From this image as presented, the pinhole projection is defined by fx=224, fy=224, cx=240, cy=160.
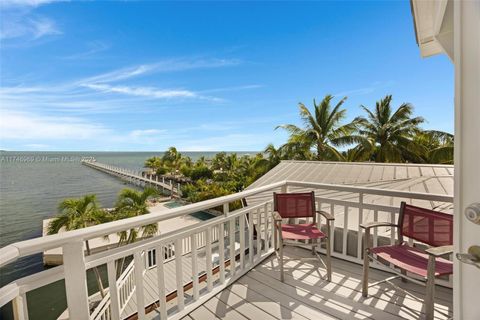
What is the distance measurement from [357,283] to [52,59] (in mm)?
13068

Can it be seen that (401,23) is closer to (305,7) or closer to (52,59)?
(305,7)

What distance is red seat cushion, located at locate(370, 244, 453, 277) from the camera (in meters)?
1.75

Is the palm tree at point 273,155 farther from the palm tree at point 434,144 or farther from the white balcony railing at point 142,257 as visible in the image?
the white balcony railing at point 142,257

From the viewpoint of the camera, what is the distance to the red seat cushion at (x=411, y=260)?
175cm

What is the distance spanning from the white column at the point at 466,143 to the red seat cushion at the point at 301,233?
1672 millimetres

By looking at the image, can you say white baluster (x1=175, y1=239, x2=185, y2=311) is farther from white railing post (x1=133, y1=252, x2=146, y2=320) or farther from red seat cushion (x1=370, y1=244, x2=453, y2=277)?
red seat cushion (x1=370, y1=244, x2=453, y2=277)

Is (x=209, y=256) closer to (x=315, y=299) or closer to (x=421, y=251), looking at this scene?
(x=315, y=299)

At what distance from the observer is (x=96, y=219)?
27.6ft

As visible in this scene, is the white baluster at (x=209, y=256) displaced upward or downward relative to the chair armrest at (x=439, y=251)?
downward

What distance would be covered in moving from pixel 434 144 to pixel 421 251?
16.4 m

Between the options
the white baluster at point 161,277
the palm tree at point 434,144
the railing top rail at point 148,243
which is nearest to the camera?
the railing top rail at point 148,243

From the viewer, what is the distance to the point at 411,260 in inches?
75.9

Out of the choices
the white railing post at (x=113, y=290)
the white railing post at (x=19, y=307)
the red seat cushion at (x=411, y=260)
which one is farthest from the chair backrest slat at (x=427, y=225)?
the white railing post at (x=19, y=307)

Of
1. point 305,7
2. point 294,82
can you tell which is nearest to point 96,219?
point 305,7
